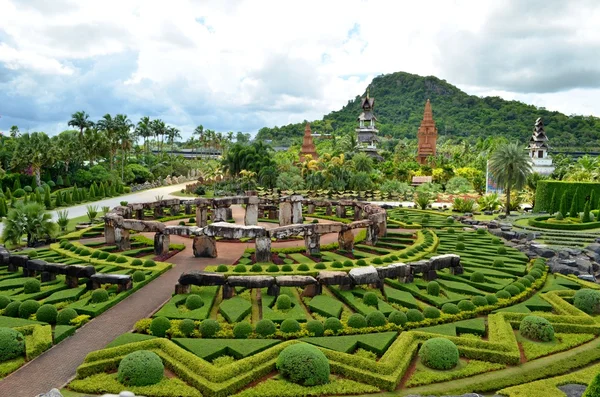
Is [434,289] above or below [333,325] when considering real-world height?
above

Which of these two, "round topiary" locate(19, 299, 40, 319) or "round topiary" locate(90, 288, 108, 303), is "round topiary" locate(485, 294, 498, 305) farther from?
"round topiary" locate(19, 299, 40, 319)

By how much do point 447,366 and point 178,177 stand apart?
103545 millimetres

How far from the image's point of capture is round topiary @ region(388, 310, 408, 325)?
69.8ft

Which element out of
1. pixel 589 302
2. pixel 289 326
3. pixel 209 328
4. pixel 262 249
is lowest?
pixel 209 328

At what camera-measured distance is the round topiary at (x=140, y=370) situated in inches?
631

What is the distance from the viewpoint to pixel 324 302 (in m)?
23.8

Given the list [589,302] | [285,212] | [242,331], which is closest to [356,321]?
[242,331]

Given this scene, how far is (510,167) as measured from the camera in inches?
2196

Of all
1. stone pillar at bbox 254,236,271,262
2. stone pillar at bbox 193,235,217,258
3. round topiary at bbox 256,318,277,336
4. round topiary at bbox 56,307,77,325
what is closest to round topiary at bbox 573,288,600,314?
round topiary at bbox 256,318,277,336

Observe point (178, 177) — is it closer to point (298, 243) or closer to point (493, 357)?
point (298, 243)

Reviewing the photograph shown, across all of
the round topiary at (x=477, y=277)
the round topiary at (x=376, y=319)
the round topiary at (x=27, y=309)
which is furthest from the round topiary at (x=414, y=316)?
the round topiary at (x=27, y=309)

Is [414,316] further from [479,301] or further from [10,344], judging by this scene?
[10,344]

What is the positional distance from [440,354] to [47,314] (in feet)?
58.6

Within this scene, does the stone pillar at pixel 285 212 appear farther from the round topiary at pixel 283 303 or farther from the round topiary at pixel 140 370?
the round topiary at pixel 140 370
